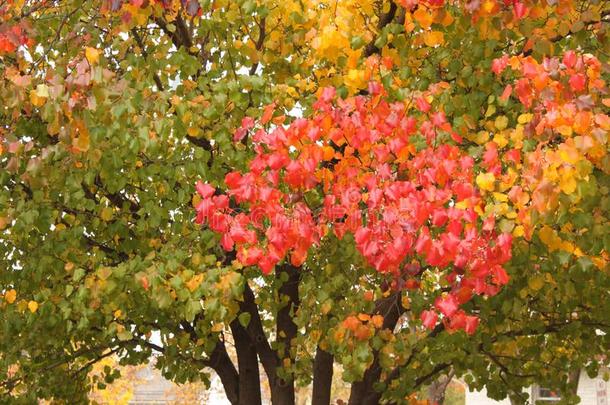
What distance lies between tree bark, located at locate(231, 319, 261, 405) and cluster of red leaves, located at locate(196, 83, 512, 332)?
4.24 m

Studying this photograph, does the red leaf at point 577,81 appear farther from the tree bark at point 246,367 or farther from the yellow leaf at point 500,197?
the tree bark at point 246,367

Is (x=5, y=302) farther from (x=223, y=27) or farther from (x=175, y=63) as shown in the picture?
(x=223, y=27)

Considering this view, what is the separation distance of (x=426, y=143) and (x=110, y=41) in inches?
169

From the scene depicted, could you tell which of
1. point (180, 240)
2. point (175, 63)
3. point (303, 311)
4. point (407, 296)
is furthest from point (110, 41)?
point (407, 296)

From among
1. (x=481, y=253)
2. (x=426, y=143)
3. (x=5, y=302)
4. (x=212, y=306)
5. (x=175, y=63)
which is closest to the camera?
(x=481, y=253)

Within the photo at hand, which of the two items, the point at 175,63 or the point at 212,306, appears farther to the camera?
the point at 175,63

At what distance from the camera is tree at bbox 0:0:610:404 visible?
674 centimetres

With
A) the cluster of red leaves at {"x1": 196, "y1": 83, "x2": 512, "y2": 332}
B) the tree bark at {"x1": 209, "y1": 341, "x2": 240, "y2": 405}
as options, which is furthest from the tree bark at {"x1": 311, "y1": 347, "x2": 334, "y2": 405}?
the cluster of red leaves at {"x1": 196, "y1": 83, "x2": 512, "y2": 332}

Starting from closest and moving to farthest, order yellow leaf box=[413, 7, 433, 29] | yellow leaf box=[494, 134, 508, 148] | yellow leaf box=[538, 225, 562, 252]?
yellow leaf box=[538, 225, 562, 252]
yellow leaf box=[494, 134, 508, 148]
yellow leaf box=[413, 7, 433, 29]

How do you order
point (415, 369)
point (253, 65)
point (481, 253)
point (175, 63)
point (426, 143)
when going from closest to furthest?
point (481, 253), point (426, 143), point (175, 63), point (253, 65), point (415, 369)

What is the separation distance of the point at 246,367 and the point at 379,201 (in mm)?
5700

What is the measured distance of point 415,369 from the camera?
39.4ft

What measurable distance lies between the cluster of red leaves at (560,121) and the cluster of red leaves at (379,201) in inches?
21.4

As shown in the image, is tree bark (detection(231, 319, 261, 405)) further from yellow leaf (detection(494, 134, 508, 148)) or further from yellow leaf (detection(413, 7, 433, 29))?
yellow leaf (detection(413, 7, 433, 29))
